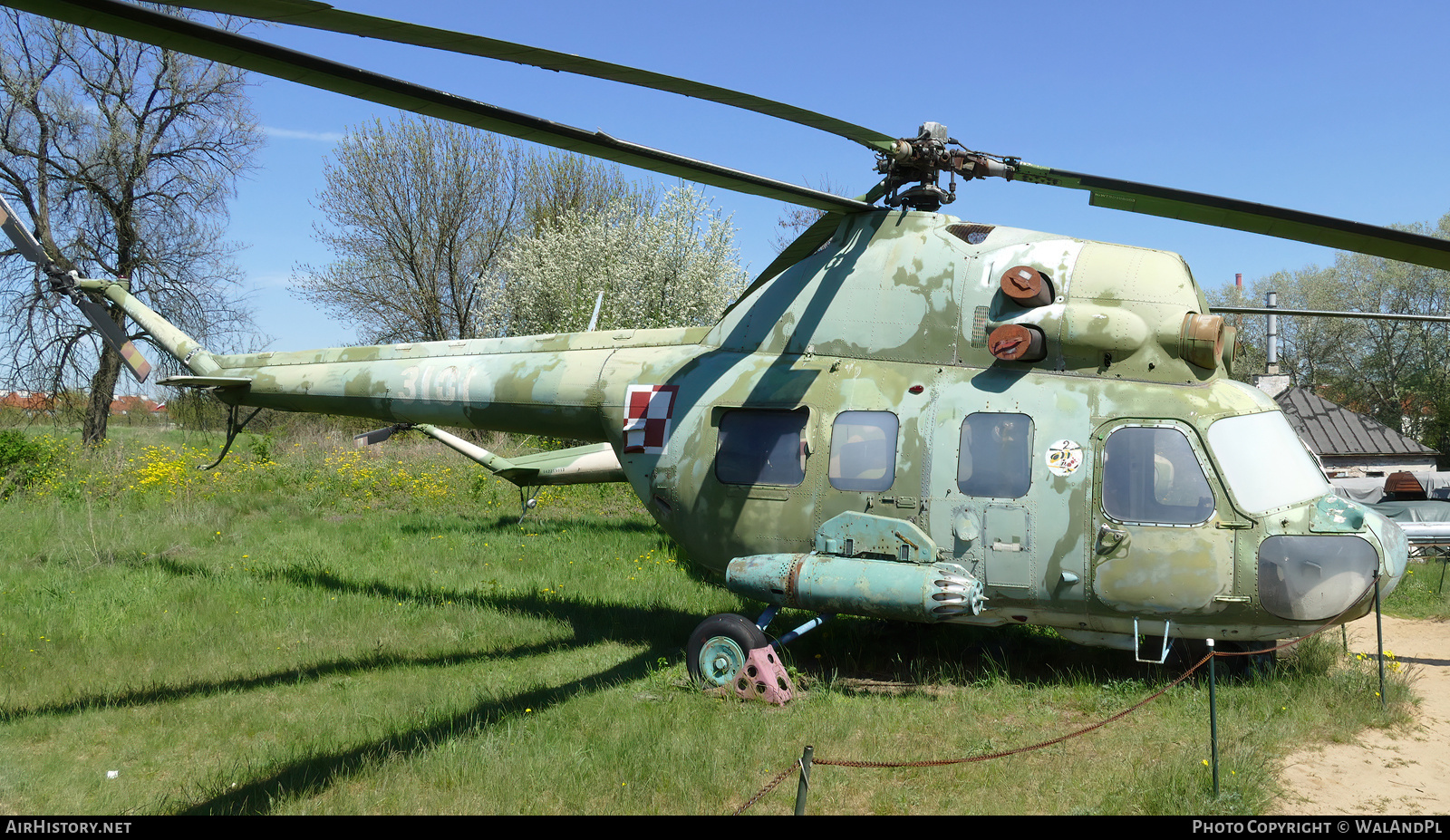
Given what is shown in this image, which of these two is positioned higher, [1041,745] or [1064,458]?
[1064,458]

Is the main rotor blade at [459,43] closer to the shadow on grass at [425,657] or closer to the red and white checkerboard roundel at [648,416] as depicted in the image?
the red and white checkerboard roundel at [648,416]

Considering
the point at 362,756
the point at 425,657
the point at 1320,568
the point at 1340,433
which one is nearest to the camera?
the point at 362,756

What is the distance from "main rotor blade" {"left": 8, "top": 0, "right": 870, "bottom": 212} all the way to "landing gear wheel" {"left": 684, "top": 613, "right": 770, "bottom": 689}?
364 centimetres

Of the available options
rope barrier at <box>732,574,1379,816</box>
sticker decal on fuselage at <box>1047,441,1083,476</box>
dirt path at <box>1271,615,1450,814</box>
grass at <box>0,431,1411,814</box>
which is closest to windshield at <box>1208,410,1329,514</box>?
rope barrier at <box>732,574,1379,816</box>

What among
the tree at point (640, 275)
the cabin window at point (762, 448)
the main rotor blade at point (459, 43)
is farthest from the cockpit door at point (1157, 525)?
the tree at point (640, 275)

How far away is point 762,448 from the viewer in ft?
24.8

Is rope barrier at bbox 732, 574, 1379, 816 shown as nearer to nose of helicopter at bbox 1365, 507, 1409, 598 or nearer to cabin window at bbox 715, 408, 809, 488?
nose of helicopter at bbox 1365, 507, 1409, 598

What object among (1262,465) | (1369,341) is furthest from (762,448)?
(1369,341)

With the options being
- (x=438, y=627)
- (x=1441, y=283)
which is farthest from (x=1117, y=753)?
(x=1441, y=283)

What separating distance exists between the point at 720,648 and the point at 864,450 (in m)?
2.01

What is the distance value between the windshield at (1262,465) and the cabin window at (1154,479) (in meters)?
0.21

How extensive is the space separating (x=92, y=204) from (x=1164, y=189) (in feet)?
89.7

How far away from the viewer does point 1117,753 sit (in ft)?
19.1

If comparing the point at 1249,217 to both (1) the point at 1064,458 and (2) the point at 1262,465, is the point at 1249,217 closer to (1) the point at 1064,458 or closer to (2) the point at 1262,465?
(2) the point at 1262,465
